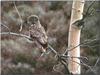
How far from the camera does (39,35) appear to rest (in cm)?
259

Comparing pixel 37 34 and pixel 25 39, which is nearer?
pixel 37 34

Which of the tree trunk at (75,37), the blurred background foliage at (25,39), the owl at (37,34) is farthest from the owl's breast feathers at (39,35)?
the blurred background foliage at (25,39)

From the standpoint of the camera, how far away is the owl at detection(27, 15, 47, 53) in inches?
95.9

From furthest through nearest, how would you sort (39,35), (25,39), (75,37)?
(25,39) → (39,35) → (75,37)

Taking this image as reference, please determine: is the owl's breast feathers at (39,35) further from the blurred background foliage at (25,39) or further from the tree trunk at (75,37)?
the blurred background foliage at (25,39)

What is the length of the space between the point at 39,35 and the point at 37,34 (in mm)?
41

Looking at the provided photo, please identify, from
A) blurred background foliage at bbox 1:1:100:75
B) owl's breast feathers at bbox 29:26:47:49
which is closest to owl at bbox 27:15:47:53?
owl's breast feathers at bbox 29:26:47:49

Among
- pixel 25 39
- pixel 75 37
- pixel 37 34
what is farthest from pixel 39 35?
pixel 25 39

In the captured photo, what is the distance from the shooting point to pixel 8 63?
18.4ft

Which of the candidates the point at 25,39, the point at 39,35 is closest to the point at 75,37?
the point at 39,35

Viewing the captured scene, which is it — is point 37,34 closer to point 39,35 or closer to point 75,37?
point 39,35

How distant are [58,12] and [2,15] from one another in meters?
0.84

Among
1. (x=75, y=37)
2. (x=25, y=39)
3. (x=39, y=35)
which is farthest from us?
(x=25, y=39)

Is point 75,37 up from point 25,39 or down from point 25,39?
up
